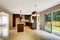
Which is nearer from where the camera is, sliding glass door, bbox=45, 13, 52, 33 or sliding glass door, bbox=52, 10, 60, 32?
sliding glass door, bbox=52, 10, 60, 32

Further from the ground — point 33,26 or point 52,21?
point 52,21

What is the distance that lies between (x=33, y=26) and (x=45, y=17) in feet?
10.9

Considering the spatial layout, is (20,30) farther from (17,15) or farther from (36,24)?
(17,15)

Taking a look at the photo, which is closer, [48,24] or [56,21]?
[56,21]

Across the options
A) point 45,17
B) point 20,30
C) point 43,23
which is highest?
point 45,17

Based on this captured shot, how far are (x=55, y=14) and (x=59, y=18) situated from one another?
0.81 meters

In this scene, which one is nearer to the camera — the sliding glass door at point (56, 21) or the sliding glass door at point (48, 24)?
the sliding glass door at point (56, 21)

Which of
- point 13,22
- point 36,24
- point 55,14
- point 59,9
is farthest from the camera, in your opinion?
point 13,22

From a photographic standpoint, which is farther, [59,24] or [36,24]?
[36,24]

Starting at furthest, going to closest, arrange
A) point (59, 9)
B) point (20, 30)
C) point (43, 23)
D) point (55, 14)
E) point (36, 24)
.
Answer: point (36, 24) → point (43, 23) → point (20, 30) → point (55, 14) → point (59, 9)

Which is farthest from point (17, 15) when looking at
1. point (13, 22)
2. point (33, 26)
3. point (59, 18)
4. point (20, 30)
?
point (59, 18)

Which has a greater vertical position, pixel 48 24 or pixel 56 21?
pixel 56 21

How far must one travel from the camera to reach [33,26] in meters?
14.0

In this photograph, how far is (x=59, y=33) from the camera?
25.9ft
